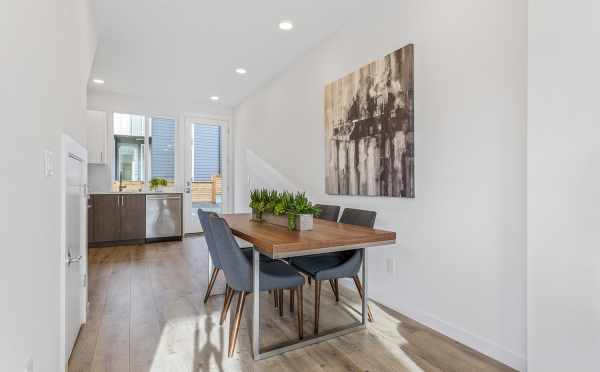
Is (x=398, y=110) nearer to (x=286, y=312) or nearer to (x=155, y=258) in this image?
(x=286, y=312)

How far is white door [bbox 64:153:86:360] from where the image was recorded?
5.99 ft

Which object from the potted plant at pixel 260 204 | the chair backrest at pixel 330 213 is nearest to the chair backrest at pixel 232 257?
the potted plant at pixel 260 204

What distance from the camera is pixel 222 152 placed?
6832 mm

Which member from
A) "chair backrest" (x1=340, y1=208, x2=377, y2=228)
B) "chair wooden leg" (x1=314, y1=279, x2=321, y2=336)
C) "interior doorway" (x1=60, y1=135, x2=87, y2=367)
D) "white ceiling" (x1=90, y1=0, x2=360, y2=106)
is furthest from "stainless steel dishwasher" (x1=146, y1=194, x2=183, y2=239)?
"chair wooden leg" (x1=314, y1=279, x2=321, y2=336)

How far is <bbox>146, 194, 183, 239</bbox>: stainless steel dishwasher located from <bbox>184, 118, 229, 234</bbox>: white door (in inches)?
20.8

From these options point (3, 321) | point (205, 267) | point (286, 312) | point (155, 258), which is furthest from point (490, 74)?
point (155, 258)

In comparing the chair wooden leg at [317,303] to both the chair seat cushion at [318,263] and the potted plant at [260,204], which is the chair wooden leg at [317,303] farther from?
the potted plant at [260,204]

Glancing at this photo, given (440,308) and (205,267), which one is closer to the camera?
(440,308)

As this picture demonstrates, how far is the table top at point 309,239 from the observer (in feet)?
5.82

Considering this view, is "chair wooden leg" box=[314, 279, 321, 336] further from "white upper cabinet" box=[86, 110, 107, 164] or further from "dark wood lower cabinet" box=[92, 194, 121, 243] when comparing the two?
"white upper cabinet" box=[86, 110, 107, 164]

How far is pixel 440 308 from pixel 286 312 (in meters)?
1.22

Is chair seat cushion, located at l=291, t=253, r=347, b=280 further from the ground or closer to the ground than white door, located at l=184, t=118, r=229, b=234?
closer to the ground

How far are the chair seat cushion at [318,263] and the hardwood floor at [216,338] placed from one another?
44 cm

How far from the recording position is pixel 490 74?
201cm
